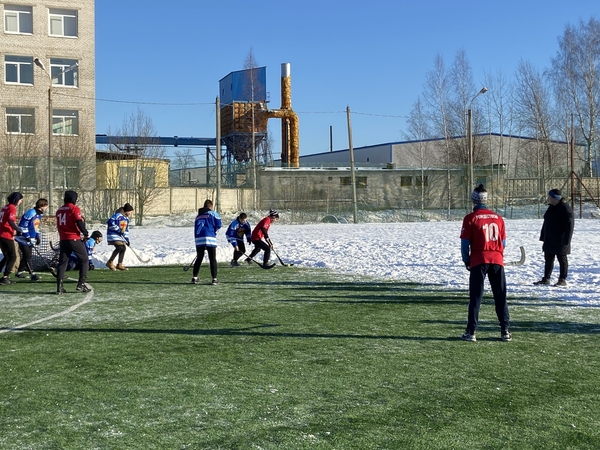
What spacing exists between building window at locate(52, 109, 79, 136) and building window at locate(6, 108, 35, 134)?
4.12ft

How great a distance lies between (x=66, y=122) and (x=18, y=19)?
610 centimetres

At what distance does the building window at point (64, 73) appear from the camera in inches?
1668

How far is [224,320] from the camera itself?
32.2 feet

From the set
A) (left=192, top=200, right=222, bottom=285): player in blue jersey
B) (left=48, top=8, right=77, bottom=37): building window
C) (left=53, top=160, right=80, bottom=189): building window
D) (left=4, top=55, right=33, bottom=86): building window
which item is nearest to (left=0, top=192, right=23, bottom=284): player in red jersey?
(left=192, top=200, right=222, bottom=285): player in blue jersey

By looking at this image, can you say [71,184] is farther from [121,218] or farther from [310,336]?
[310,336]

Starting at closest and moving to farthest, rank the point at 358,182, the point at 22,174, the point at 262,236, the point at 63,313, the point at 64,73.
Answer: the point at 63,313 → the point at 262,236 → the point at 22,174 → the point at 64,73 → the point at 358,182

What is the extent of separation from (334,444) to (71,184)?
38004 millimetres

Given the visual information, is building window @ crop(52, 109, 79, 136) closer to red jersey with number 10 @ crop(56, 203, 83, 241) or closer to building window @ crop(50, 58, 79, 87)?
building window @ crop(50, 58, 79, 87)

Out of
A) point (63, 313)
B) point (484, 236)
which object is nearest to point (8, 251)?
point (63, 313)

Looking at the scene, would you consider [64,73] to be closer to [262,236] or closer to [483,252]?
[262,236]

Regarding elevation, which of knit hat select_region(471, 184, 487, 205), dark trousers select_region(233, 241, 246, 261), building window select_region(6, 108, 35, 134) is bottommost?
dark trousers select_region(233, 241, 246, 261)

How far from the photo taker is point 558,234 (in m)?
13.1

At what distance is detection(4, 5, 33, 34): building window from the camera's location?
41.6 metres

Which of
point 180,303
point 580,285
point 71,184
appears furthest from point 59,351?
Answer: point 71,184
